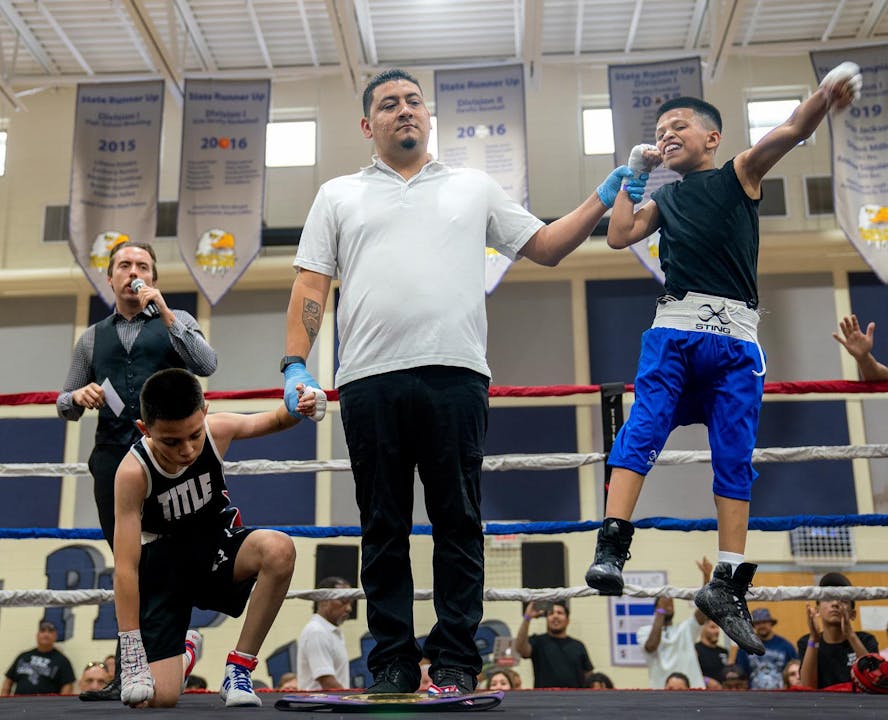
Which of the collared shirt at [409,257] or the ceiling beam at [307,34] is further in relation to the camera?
the ceiling beam at [307,34]

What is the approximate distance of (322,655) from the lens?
4480 mm

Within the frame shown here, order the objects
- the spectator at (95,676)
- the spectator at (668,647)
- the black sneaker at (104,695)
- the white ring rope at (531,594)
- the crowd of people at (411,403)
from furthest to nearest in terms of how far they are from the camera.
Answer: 1. the spectator at (668,647)
2. the spectator at (95,676)
3. the white ring rope at (531,594)
4. the black sneaker at (104,695)
5. the crowd of people at (411,403)

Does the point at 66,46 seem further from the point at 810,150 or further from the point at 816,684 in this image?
the point at 816,684

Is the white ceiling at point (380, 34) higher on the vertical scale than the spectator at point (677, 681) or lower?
higher

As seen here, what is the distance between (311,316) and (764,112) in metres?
8.08

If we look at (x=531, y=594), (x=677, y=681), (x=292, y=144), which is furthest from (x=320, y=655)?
(x=292, y=144)

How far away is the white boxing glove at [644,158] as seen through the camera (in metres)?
2.12

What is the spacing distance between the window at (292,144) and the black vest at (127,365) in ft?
22.4

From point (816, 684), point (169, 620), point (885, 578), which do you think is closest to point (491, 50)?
point (885, 578)

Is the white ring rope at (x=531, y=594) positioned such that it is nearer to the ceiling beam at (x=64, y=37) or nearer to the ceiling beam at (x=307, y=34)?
the ceiling beam at (x=307, y=34)

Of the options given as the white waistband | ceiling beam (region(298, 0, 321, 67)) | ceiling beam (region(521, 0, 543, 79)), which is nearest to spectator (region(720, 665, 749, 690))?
the white waistband

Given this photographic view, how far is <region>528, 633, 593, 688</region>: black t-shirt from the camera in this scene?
5.05 meters

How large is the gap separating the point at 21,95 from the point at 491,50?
457cm

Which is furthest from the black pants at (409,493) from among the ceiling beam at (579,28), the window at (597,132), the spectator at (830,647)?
the window at (597,132)
